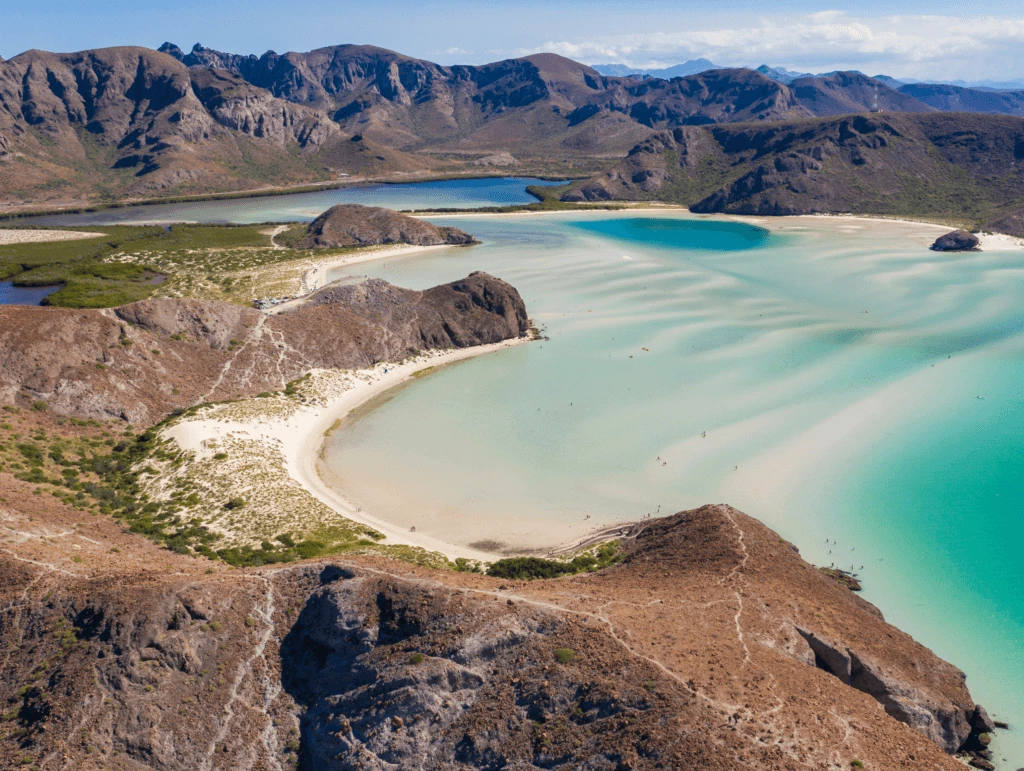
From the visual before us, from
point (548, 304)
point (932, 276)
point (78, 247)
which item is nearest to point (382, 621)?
point (548, 304)

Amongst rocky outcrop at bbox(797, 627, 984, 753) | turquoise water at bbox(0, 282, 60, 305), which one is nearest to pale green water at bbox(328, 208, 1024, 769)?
rocky outcrop at bbox(797, 627, 984, 753)

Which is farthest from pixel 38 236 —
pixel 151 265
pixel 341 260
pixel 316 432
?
pixel 316 432

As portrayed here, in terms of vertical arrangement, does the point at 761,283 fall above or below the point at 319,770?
above

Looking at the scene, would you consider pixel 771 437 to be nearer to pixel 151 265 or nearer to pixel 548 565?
pixel 548 565

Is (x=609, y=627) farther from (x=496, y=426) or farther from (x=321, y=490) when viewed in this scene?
(x=496, y=426)

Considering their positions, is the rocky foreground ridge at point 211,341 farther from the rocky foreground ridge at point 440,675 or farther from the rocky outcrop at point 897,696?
the rocky outcrop at point 897,696

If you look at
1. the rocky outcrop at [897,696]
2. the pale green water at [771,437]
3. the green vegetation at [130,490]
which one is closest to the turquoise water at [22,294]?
the green vegetation at [130,490]
